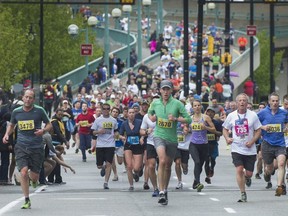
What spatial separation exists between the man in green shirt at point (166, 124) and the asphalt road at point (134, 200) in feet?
2.24

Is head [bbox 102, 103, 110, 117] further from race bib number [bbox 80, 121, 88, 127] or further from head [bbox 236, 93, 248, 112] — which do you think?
race bib number [bbox 80, 121, 88, 127]

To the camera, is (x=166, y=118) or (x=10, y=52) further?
(x=10, y=52)

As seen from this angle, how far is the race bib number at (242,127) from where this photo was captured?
75.9 ft

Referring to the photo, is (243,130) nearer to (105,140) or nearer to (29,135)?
(29,135)

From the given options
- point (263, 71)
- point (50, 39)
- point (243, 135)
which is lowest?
point (263, 71)

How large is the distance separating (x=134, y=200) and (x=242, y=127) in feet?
7.18

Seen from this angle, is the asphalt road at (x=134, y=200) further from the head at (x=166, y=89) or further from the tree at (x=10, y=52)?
the tree at (x=10, y=52)

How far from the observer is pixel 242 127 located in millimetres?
23141

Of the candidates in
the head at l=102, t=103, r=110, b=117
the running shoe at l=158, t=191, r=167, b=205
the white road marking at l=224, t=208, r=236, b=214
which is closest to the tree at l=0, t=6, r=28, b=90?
the head at l=102, t=103, r=110, b=117

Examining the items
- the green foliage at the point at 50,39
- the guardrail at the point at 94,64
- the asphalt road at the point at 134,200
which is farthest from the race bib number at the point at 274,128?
the guardrail at the point at 94,64

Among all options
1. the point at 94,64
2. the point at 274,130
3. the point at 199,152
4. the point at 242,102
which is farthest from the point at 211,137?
the point at 94,64

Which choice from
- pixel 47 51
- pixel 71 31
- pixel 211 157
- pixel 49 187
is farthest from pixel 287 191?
pixel 47 51

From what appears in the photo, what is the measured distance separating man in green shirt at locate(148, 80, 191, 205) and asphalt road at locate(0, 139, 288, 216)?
68cm

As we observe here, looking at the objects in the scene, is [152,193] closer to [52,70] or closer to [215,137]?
[215,137]
